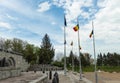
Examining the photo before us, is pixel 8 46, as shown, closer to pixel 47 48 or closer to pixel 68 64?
pixel 47 48

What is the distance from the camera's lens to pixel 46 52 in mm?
93312

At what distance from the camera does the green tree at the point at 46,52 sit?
93.6m

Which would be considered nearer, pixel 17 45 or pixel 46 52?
pixel 17 45

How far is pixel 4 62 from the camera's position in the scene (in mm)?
24594

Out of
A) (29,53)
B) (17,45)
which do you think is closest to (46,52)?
(29,53)

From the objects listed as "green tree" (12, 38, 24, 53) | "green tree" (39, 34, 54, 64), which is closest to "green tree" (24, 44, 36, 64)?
"green tree" (12, 38, 24, 53)

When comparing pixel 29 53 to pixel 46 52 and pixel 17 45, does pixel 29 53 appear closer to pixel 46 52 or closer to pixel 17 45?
pixel 17 45

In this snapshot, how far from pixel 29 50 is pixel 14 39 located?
23.2 ft

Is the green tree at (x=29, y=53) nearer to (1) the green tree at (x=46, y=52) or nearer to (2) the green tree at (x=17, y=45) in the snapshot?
(2) the green tree at (x=17, y=45)

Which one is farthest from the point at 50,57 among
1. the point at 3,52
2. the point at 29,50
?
the point at 3,52

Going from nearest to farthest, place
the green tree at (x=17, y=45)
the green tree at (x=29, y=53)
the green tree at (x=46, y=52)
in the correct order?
the green tree at (x=17, y=45)
the green tree at (x=29, y=53)
the green tree at (x=46, y=52)

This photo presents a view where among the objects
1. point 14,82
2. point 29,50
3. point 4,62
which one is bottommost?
point 14,82

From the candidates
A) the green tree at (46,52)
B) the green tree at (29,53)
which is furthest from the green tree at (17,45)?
the green tree at (46,52)

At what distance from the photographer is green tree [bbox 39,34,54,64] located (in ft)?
307
